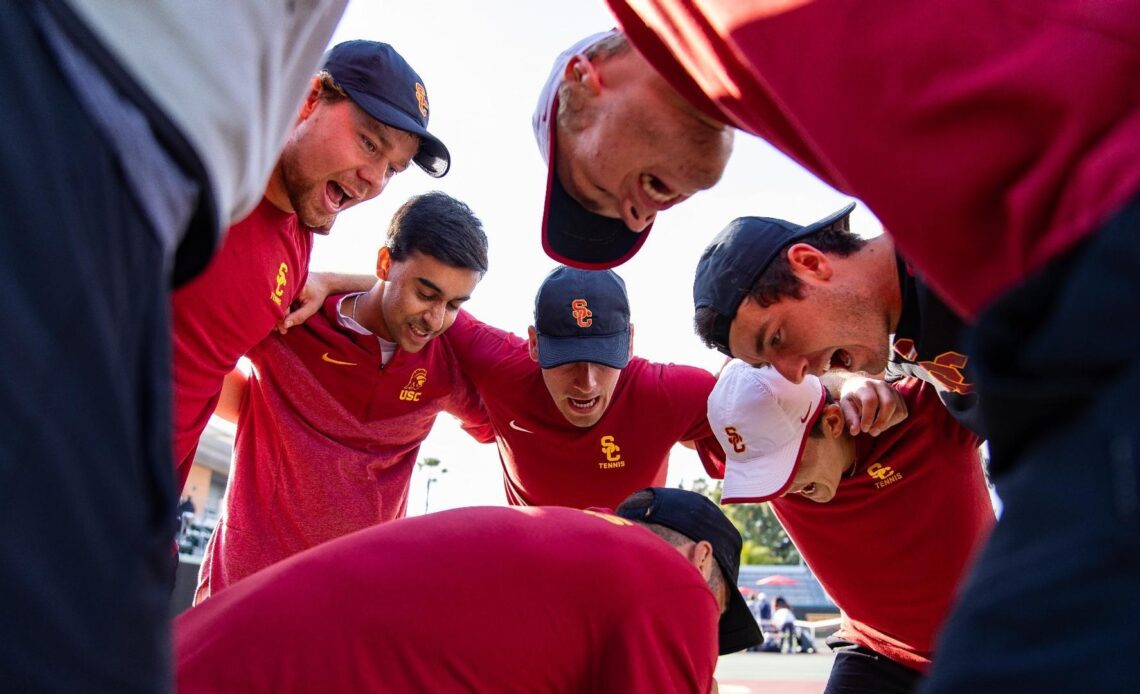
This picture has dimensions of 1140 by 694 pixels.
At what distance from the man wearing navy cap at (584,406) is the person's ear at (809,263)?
1.48 metres

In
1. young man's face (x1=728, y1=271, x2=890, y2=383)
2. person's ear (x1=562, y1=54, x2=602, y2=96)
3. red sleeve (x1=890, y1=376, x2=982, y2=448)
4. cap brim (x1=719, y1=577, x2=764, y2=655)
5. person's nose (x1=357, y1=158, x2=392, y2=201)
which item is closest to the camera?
person's ear (x1=562, y1=54, x2=602, y2=96)

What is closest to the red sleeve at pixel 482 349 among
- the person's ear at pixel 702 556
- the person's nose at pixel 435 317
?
the person's nose at pixel 435 317

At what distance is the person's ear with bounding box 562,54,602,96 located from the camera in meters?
2.04

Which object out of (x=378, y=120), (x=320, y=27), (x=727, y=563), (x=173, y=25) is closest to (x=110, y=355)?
(x=173, y=25)

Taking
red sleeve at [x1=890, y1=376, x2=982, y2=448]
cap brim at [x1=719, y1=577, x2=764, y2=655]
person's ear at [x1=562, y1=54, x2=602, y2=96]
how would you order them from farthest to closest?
red sleeve at [x1=890, y1=376, x2=982, y2=448] → cap brim at [x1=719, y1=577, x2=764, y2=655] → person's ear at [x1=562, y1=54, x2=602, y2=96]

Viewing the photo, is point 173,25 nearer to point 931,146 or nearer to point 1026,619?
point 931,146

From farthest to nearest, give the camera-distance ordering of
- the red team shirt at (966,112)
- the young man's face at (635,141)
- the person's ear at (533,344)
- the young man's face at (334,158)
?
1. the person's ear at (533,344)
2. the young man's face at (334,158)
3. the young man's face at (635,141)
4. the red team shirt at (966,112)

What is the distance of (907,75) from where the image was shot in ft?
3.82

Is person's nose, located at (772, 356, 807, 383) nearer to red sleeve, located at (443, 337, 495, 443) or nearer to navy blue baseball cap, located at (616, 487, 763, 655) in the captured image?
navy blue baseball cap, located at (616, 487, 763, 655)

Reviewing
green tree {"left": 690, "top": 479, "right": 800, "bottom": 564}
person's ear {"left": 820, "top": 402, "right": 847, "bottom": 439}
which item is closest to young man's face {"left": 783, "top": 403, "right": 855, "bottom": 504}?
person's ear {"left": 820, "top": 402, "right": 847, "bottom": 439}

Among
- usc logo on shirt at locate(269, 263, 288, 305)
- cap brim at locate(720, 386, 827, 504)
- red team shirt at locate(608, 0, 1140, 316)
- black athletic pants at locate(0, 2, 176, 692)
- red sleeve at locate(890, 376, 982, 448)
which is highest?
black athletic pants at locate(0, 2, 176, 692)

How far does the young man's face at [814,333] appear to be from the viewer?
10.0 ft

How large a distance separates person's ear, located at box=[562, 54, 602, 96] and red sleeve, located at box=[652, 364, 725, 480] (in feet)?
9.03

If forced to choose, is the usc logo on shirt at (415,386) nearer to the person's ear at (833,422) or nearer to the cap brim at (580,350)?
→ the cap brim at (580,350)
